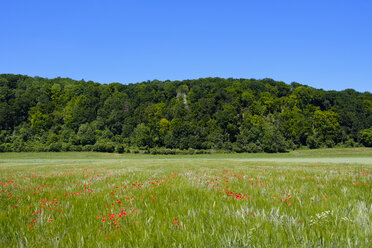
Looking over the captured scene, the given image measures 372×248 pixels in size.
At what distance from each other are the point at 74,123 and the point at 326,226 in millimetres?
153321

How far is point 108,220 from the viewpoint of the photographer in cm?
296

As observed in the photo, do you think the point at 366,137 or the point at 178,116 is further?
the point at 178,116

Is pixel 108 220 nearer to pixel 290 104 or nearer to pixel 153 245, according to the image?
pixel 153 245

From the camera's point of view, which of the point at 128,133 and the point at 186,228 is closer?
the point at 186,228

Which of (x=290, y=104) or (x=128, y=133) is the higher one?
(x=290, y=104)

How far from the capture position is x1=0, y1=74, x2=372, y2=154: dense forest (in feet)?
382

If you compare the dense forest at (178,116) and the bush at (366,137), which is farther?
the bush at (366,137)

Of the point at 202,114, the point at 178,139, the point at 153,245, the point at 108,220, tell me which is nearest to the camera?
the point at 153,245

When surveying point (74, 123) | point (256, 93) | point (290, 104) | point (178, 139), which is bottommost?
point (178, 139)

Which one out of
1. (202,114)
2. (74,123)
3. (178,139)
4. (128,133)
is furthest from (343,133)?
(74,123)

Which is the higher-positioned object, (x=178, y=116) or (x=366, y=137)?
(x=178, y=116)

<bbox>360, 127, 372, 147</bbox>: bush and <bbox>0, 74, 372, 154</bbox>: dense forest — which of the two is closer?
<bbox>0, 74, 372, 154</bbox>: dense forest

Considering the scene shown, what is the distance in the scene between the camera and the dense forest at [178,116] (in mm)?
116500

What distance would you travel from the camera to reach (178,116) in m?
137
